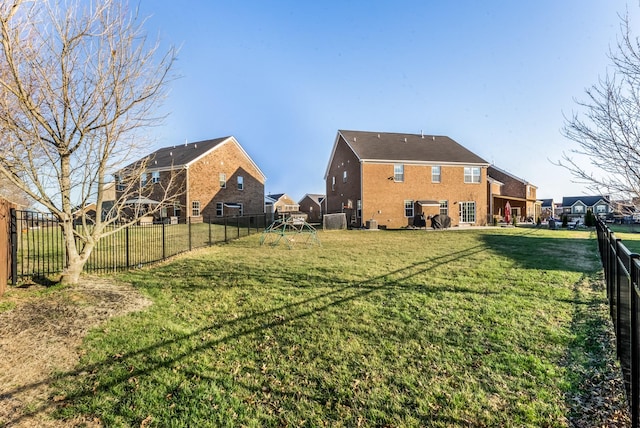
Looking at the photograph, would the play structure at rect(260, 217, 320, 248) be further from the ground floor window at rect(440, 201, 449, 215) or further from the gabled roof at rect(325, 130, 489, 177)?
the ground floor window at rect(440, 201, 449, 215)

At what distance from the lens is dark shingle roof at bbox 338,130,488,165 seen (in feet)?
99.1

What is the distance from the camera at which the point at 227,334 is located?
5.10 metres

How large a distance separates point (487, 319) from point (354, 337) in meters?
2.47

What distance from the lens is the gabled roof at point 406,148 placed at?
98.6 feet

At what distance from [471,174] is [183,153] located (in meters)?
30.0

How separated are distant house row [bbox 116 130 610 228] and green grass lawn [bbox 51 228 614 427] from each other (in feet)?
68.0

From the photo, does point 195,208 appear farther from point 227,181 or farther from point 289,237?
point 289,237

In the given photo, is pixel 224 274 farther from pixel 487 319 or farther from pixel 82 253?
pixel 487 319

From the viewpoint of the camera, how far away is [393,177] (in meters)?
29.7

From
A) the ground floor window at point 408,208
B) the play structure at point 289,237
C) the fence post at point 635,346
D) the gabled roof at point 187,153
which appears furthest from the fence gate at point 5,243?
the ground floor window at point 408,208

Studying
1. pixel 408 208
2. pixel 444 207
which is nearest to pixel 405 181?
pixel 408 208

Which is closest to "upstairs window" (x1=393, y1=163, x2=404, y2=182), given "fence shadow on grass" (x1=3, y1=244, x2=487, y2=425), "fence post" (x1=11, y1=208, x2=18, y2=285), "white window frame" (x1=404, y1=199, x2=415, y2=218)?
"white window frame" (x1=404, y1=199, x2=415, y2=218)

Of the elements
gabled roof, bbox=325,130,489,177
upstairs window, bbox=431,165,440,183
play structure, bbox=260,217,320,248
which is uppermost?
gabled roof, bbox=325,130,489,177

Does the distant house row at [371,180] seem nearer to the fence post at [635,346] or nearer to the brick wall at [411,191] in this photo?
the brick wall at [411,191]
